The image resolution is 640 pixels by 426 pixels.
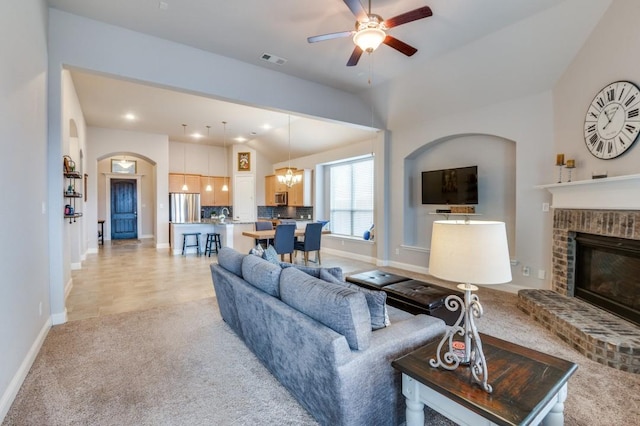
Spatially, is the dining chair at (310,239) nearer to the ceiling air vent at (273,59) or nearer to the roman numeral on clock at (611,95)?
the ceiling air vent at (273,59)

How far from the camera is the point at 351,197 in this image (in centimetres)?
818

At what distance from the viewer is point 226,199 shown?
10727 mm

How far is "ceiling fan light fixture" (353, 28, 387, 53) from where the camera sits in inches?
111

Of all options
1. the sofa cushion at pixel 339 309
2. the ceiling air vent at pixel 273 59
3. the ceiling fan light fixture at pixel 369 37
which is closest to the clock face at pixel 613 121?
the ceiling fan light fixture at pixel 369 37

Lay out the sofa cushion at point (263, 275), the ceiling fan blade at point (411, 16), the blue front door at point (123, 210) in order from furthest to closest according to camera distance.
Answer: the blue front door at point (123, 210) < the ceiling fan blade at point (411, 16) < the sofa cushion at point (263, 275)

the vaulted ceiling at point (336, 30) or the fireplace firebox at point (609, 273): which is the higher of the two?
the vaulted ceiling at point (336, 30)

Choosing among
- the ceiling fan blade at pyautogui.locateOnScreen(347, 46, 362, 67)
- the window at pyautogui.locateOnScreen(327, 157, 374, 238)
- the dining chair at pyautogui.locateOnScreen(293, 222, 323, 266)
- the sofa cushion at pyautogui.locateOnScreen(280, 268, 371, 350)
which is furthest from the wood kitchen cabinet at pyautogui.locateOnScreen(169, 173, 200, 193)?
the sofa cushion at pyautogui.locateOnScreen(280, 268, 371, 350)

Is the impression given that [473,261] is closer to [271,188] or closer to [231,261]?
[231,261]

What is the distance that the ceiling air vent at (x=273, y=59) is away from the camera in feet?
14.2

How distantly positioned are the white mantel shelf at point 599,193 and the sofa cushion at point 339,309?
2.93m

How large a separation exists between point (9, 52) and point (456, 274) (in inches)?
123

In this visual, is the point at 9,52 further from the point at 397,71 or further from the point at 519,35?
the point at 519,35

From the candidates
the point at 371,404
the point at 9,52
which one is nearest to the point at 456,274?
the point at 371,404

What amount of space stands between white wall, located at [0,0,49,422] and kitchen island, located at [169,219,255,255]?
173 inches
